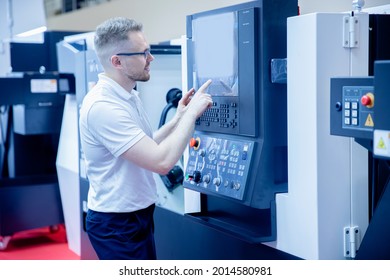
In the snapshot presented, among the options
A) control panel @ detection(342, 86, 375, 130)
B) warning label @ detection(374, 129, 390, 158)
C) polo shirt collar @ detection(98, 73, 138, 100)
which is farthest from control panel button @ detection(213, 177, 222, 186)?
warning label @ detection(374, 129, 390, 158)

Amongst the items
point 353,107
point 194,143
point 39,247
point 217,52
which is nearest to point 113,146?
point 194,143

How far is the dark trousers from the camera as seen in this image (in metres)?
1.97

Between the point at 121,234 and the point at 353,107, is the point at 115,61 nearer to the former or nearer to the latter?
the point at 121,234

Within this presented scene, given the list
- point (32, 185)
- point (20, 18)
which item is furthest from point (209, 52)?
point (20, 18)

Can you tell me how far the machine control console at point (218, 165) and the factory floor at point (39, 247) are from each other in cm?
191

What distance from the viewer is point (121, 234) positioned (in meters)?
1.96

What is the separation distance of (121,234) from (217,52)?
0.69m

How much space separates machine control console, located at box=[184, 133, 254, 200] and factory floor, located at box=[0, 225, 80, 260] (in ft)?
6.28

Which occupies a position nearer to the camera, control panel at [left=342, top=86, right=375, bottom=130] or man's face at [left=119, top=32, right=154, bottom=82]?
control panel at [left=342, top=86, right=375, bottom=130]

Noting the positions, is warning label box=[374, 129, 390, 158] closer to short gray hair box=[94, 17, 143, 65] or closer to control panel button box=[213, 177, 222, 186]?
control panel button box=[213, 177, 222, 186]
